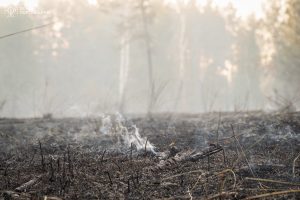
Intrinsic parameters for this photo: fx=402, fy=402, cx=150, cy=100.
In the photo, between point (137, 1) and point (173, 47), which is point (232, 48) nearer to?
point (173, 47)

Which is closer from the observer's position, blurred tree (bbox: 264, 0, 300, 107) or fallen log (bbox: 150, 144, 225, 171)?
fallen log (bbox: 150, 144, 225, 171)

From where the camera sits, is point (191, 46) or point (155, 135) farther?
point (191, 46)

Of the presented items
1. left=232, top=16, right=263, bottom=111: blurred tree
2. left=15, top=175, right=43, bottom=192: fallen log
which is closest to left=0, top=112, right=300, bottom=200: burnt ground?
left=15, top=175, right=43, bottom=192: fallen log

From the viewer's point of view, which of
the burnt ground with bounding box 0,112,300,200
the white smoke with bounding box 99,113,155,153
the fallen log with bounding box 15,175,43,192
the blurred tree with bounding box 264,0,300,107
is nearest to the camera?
the burnt ground with bounding box 0,112,300,200

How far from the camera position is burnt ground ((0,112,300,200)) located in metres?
3.74

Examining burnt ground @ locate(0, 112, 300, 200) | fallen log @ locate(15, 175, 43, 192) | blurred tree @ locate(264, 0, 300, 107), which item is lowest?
fallen log @ locate(15, 175, 43, 192)

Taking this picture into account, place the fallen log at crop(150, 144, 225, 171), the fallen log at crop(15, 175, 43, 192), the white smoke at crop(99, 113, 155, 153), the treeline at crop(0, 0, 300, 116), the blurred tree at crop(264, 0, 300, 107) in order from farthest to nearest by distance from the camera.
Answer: the treeline at crop(0, 0, 300, 116) < the blurred tree at crop(264, 0, 300, 107) < the white smoke at crop(99, 113, 155, 153) < the fallen log at crop(150, 144, 225, 171) < the fallen log at crop(15, 175, 43, 192)

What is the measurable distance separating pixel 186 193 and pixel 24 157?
278 centimetres

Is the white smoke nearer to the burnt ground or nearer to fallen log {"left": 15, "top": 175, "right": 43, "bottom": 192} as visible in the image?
the burnt ground

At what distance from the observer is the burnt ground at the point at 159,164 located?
374 cm

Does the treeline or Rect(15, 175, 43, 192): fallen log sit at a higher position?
the treeline

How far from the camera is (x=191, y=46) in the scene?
158 ft

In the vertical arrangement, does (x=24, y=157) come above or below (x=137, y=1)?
below

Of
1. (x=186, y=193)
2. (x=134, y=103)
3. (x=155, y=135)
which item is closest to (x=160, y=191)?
(x=186, y=193)
